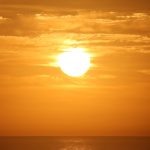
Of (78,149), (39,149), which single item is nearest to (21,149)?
(39,149)

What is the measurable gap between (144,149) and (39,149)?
20.3 metres

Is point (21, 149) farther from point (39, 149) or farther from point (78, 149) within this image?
point (78, 149)

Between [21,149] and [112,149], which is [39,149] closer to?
[21,149]

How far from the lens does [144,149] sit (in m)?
113

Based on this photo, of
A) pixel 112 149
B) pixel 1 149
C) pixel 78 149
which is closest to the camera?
pixel 1 149

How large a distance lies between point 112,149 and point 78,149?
37.9ft

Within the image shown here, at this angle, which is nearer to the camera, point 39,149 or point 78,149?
point 39,149

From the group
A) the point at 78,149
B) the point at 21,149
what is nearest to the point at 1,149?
the point at 21,149

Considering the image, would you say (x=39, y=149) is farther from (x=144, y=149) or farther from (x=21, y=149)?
(x=144, y=149)

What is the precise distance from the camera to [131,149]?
114500 millimetres

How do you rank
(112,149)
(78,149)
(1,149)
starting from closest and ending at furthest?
(1,149) < (112,149) < (78,149)

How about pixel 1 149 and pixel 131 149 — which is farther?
pixel 131 149

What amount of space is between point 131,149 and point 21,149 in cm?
2148

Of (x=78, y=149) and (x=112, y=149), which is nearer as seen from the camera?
(x=112, y=149)
